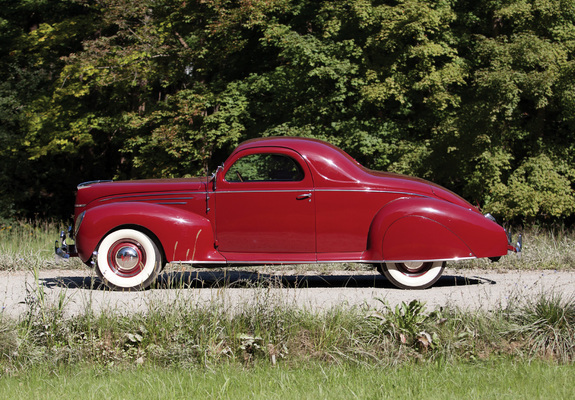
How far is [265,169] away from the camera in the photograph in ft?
26.1

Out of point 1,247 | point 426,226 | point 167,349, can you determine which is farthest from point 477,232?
point 1,247

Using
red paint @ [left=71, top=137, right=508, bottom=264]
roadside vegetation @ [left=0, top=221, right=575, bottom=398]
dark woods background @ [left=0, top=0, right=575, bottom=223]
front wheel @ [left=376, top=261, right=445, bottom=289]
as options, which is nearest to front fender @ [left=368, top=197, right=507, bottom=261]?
red paint @ [left=71, top=137, right=508, bottom=264]

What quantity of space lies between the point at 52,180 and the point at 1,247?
15818 millimetres

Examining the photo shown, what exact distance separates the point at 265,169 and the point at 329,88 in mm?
11162

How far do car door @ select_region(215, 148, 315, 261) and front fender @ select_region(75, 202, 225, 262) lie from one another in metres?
0.20

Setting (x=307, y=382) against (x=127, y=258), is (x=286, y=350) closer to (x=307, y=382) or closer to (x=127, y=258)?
(x=307, y=382)

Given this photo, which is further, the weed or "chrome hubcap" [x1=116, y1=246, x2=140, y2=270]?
"chrome hubcap" [x1=116, y1=246, x2=140, y2=270]

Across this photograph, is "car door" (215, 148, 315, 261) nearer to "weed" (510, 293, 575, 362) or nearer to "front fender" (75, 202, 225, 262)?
"front fender" (75, 202, 225, 262)

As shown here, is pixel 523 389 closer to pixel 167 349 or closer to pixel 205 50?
pixel 167 349

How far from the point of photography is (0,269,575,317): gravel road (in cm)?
613

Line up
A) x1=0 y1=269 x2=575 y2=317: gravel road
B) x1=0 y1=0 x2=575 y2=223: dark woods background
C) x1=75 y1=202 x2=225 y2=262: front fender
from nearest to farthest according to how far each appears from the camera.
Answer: x1=0 y1=269 x2=575 y2=317: gravel road
x1=75 y1=202 x2=225 y2=262: front fender
x1=0 y1=0 x2=575 y2=223: dark woods background

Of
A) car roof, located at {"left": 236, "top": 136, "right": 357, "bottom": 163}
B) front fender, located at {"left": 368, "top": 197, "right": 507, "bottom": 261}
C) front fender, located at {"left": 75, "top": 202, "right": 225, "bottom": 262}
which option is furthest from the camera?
car roof, located at {"left": 236, "top": 136, "right": 357, "bottom": 163}

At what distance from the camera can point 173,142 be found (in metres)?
18.9

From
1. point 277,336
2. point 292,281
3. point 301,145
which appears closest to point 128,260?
point 292,281
